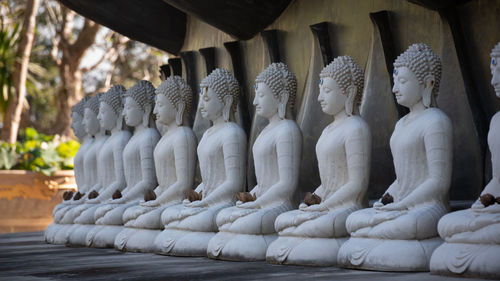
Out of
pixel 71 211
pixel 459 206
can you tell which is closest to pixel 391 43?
pixel 459 206

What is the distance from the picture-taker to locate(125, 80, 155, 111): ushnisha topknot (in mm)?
9641

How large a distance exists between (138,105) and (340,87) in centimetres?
330

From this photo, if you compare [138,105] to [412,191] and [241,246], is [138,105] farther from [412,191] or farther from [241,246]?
[412,191]

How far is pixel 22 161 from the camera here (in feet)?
56.5

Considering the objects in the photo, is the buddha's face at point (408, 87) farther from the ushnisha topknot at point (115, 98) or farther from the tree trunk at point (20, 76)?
the tree trunk at point (20, 76)

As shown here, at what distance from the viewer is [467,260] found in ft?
17.7

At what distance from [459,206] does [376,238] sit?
3.13 feet

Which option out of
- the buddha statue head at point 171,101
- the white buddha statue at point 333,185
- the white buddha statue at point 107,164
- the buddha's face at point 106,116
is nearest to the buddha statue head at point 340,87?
the white buddha statue at point 333,185

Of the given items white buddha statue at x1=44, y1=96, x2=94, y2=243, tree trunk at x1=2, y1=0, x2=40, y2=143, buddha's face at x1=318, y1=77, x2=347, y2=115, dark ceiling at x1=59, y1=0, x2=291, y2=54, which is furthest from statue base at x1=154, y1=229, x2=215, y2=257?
tree trunk at x1=2, y1=0, x2=40, y2=143

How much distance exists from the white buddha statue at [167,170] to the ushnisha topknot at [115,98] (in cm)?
138

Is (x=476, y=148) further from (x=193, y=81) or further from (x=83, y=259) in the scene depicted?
(x=193, y=81)

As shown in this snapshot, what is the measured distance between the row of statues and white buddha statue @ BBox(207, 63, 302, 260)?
0.03ft

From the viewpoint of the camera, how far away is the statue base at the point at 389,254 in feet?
19.4

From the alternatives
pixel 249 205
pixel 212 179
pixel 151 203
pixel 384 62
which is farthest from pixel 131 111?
pixel 384 62
